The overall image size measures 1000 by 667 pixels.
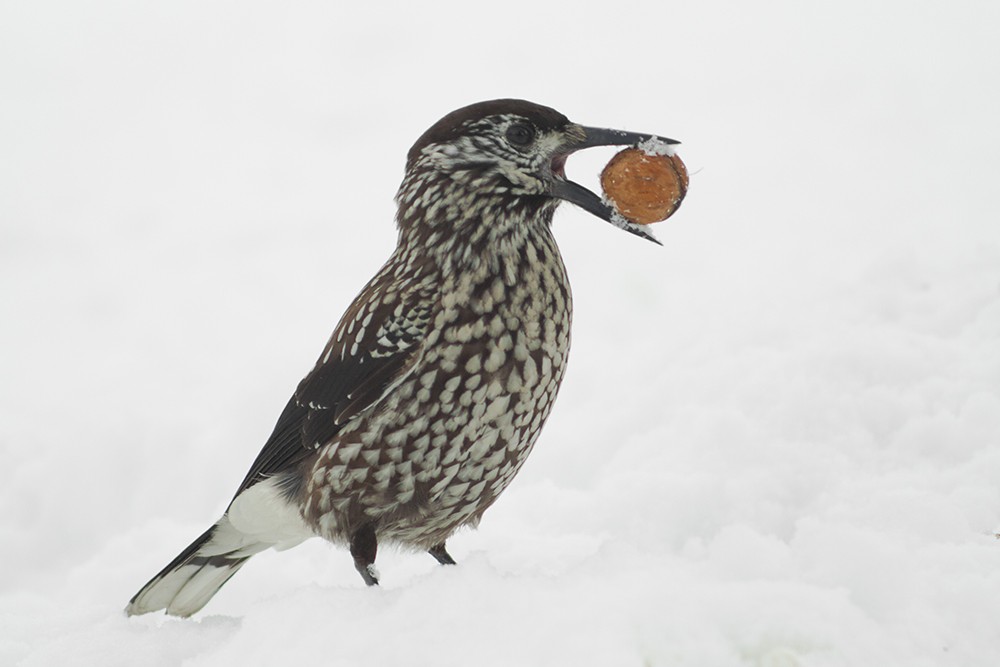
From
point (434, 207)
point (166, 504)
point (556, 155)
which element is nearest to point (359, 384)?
point (434, 207)

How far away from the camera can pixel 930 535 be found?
113 inches

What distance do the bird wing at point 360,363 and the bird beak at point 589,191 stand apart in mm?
522

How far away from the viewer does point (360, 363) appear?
3125 millimetres

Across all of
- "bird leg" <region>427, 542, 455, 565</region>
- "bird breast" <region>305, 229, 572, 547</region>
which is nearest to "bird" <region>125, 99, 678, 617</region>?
"bird breast" <region>305, 229, 572, 547</region>

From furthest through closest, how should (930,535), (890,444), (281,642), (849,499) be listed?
(890,444), (849,499), (930,535), (281,642)

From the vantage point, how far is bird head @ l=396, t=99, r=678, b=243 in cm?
321

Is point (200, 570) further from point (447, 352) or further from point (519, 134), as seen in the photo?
point (519, 134)

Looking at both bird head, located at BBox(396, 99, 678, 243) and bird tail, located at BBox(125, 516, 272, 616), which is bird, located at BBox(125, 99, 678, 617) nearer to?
bird head, located at BBox(396, 99, 678, 243)

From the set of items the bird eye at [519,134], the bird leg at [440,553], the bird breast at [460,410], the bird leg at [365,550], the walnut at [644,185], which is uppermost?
the bird eye at [519,134]

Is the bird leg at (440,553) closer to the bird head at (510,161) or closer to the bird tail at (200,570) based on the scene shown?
the bird tail at (200,570)

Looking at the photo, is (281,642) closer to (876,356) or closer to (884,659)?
(884,659)

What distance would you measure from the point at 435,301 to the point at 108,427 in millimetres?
3306

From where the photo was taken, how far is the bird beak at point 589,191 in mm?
3213

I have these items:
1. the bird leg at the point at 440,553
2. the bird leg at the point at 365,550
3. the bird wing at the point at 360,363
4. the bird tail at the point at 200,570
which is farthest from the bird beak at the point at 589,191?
the bird tail at the point at 200,570
